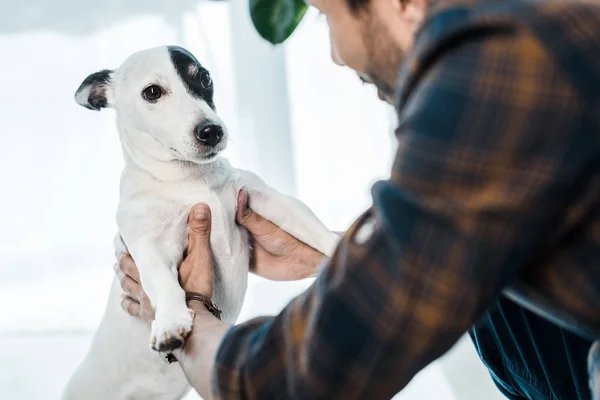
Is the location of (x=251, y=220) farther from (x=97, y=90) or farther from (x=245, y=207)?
(x=97, y=90)

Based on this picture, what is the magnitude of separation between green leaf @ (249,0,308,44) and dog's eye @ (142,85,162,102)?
0.67 feet

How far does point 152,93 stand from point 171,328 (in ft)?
1.53

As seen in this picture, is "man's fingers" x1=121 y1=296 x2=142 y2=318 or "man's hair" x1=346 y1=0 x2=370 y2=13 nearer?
"man's hair" x1=346 y1=0 x2=370 y2=13

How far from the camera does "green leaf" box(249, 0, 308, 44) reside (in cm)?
127

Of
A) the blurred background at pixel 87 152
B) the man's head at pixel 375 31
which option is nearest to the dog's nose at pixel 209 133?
the man's head at pixel 375 31

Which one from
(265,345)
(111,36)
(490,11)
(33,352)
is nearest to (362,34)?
(490,11)

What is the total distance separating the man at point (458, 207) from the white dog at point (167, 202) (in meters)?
0.57

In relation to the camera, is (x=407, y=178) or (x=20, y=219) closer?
(x=407, y=178)

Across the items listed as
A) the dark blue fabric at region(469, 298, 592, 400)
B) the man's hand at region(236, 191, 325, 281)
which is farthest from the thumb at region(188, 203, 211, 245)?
the dark blue fabric at region(469, 298, 592, 400)

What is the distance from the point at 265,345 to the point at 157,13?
169 centimetres

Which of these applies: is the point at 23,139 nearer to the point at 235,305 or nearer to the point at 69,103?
the point at 69,103

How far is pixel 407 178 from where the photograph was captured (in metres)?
0.55

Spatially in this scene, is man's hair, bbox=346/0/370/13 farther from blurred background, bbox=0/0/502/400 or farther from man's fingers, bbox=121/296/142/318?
blurred background, bbox=0/0/502/400

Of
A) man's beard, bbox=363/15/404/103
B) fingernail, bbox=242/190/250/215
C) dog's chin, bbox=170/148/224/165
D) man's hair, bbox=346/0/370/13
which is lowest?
fingernail, bbox=242/190/250/215
